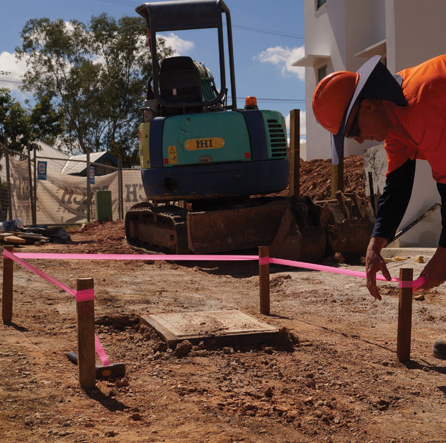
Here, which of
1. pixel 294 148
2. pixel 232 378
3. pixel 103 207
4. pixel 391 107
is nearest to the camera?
pixel 391 107

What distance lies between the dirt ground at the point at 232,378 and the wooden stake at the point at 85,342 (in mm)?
91

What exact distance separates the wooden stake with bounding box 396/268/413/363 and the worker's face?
65.3 inches

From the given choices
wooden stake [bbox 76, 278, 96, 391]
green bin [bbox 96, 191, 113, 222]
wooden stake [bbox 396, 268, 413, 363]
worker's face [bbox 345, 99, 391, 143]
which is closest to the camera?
worker's face [bbox 345, 99, 391, 143]

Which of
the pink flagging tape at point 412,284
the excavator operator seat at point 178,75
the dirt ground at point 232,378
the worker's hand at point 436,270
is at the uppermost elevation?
the excavator operator seat at point 178,75

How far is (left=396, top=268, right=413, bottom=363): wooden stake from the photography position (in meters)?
4.37

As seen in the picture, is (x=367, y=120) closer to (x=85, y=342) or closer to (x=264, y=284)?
(x=85, y=342)

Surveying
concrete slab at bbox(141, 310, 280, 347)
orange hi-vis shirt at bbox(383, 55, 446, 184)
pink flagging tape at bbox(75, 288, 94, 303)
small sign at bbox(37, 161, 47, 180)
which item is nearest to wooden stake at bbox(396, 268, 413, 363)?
concrete slab at bbox(141, 310, 280, 347)

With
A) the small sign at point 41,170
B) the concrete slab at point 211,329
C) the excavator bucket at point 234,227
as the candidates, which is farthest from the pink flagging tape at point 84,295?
the small sign at point 41,170

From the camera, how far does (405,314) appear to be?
4.41 metres

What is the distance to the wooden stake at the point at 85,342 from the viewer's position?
378cm

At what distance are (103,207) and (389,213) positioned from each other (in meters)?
16.2

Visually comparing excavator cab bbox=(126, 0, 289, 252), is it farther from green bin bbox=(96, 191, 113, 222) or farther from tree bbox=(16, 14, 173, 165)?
tree bbox=(16, 14, 173, 165)

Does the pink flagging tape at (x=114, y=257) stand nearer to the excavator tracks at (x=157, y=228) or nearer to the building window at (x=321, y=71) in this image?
the excavator tracks at (x=157, y=228)

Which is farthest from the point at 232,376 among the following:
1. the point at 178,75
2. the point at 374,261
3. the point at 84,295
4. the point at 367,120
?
the point at 178,75
